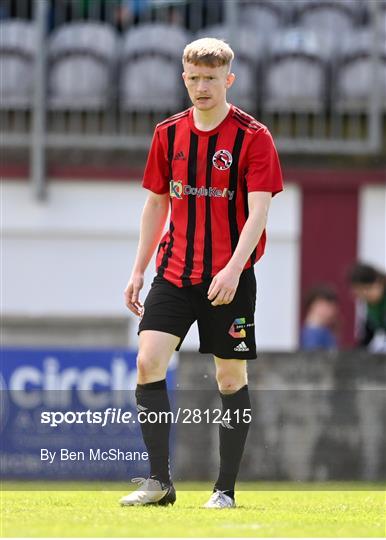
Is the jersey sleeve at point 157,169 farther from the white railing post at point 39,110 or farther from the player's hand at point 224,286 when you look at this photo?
the white railing post at point 39,110

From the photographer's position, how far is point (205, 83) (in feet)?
18.6

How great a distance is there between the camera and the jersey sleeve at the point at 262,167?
5719 millimetres

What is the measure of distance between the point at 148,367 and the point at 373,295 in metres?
4.90

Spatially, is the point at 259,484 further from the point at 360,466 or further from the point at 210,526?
the point at 210,526

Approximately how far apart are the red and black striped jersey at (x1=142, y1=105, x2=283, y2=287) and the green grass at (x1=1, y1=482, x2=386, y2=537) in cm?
92

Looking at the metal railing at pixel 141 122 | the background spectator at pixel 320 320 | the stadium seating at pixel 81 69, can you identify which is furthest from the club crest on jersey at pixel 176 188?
the stadium seating at pixel 81 69

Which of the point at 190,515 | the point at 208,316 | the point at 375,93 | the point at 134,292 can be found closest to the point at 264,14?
the point at 375,93

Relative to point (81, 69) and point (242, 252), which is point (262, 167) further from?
point (81, 69)

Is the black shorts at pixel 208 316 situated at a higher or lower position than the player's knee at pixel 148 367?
higher

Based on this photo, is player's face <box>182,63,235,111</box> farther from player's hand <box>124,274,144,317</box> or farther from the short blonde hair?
player's hand <box>124,274,144,317</box>

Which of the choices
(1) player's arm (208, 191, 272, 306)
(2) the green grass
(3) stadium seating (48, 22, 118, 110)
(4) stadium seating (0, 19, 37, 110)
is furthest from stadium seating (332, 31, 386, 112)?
(1) player's arm (208, 191, 272, 306)

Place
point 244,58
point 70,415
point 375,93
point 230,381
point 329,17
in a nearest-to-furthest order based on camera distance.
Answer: point 230,381 < point 70,415 < point 375,93 < point 244,58 < point 329,17

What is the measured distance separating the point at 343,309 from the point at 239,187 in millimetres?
8453

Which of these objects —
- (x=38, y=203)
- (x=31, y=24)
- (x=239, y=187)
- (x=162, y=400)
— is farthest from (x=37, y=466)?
(x=31, y=24)
